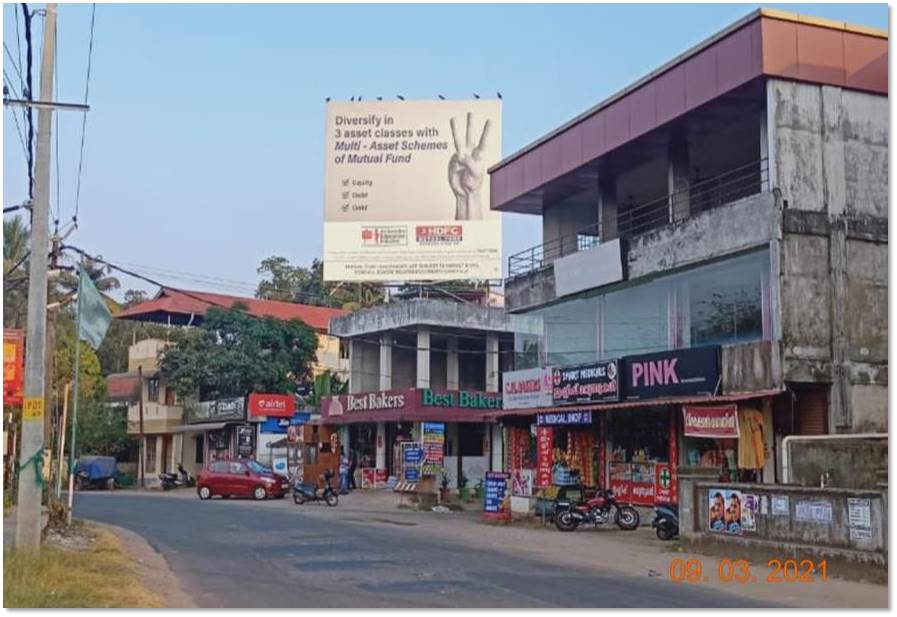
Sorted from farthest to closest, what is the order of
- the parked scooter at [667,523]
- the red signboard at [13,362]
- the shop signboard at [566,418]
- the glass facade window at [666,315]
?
the shop signboard at [566,418] < the glass facade window at [666,315] < the parked scooter at [667,523] < the red signboard at [13,362]

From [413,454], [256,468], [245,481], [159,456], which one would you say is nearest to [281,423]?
[256,468]

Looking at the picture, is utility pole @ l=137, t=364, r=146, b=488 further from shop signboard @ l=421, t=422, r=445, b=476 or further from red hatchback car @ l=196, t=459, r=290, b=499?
shop signboard @ l=421, t=422, r=445, b=476

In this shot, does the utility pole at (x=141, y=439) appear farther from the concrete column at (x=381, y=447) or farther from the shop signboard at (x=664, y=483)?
the shop signboard at (x=664, y=483)

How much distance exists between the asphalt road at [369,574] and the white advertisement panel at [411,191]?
20909 millimetres

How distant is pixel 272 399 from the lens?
47.7 meters

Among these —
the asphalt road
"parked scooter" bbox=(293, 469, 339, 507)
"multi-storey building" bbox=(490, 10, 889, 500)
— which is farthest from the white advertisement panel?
the asphalt road

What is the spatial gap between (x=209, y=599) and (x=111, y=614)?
6.33 ft

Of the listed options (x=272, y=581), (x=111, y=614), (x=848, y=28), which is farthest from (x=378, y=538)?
(x=848, y=28)

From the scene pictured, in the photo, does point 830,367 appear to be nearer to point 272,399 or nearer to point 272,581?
point 272,581

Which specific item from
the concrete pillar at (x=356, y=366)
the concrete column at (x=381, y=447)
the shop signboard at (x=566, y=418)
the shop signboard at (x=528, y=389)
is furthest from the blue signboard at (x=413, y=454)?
the shop signboard at (x=566, y=418)

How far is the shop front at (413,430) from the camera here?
4100 cm

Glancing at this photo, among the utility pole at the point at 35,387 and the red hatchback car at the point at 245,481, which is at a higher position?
the utility pole at the point at 35,387

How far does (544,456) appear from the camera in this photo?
2859 centimetres

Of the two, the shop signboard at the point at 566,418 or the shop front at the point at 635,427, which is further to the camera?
the shop signboard at the point at 566,418
